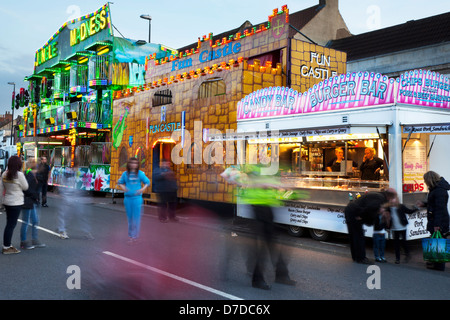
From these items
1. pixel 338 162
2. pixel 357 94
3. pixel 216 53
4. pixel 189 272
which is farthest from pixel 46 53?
pixel 189 272

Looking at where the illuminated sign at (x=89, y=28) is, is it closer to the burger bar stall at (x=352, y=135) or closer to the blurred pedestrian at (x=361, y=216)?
the burger bar stall at (x=352, y=135)

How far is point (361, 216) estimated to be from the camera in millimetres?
7457

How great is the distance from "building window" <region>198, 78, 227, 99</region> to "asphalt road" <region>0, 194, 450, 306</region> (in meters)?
5.86

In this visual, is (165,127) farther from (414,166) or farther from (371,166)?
(414,166)

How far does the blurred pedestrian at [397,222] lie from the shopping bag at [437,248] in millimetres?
596

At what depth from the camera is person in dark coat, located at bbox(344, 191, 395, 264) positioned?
24.2 ft

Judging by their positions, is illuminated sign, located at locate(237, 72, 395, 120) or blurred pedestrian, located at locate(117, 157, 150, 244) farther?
illuminated sign, located at locate(237, 72, 395, 120)

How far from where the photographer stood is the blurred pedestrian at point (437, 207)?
702 centimetres

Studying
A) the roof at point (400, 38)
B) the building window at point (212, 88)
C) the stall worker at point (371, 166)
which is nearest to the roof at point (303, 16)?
the roof at point (400, 38)

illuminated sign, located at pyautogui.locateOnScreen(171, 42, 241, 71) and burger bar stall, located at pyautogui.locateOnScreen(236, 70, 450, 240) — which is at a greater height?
illuminated sign, located at pyautogui.locateOnScreen(171, 42, 241, 71)

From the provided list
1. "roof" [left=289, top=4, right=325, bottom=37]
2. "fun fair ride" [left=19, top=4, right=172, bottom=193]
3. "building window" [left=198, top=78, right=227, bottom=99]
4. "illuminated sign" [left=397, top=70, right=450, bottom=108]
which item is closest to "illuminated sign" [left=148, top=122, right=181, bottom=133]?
"building window" [left=198, top=78, right=227, bottom=99]

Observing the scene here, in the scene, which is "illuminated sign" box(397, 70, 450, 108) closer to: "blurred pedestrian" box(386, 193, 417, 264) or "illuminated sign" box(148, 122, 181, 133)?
"blurred pedestrian" box(386, 193, 417, 264)

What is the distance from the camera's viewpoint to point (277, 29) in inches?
579

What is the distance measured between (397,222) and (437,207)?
752 millimetres
